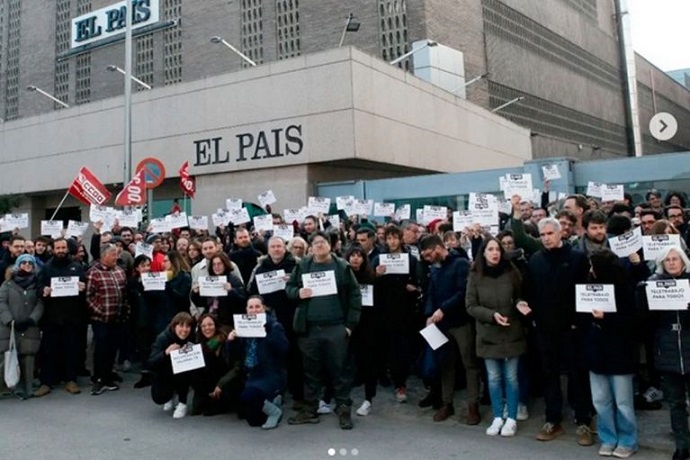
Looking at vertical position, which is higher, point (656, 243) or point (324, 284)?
point (656, 243)

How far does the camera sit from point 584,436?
17.7 ft

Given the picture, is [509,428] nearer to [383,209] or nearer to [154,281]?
[154,281]

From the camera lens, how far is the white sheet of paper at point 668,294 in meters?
4.75

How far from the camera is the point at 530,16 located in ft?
128

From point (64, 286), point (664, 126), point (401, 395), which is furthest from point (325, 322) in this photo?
point (664, 126)

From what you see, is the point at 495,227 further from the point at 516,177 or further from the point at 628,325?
the point at 628,325

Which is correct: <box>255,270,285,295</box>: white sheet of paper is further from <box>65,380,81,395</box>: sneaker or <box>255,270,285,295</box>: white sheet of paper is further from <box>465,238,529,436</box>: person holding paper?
<box>65,380,81,395</box>: sneaker

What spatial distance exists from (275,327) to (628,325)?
350 centimetres

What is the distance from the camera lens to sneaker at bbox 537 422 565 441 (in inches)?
219

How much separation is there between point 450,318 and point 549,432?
1.45 meters

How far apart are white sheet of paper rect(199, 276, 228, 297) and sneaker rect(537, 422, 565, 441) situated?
3.70 meters

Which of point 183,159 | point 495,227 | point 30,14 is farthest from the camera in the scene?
point 30,14

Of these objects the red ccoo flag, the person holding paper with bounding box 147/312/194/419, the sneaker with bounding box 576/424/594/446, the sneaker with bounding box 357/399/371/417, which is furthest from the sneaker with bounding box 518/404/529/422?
the red ccoo flag

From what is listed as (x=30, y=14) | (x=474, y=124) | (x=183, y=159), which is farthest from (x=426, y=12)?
(x=30, y=14)
